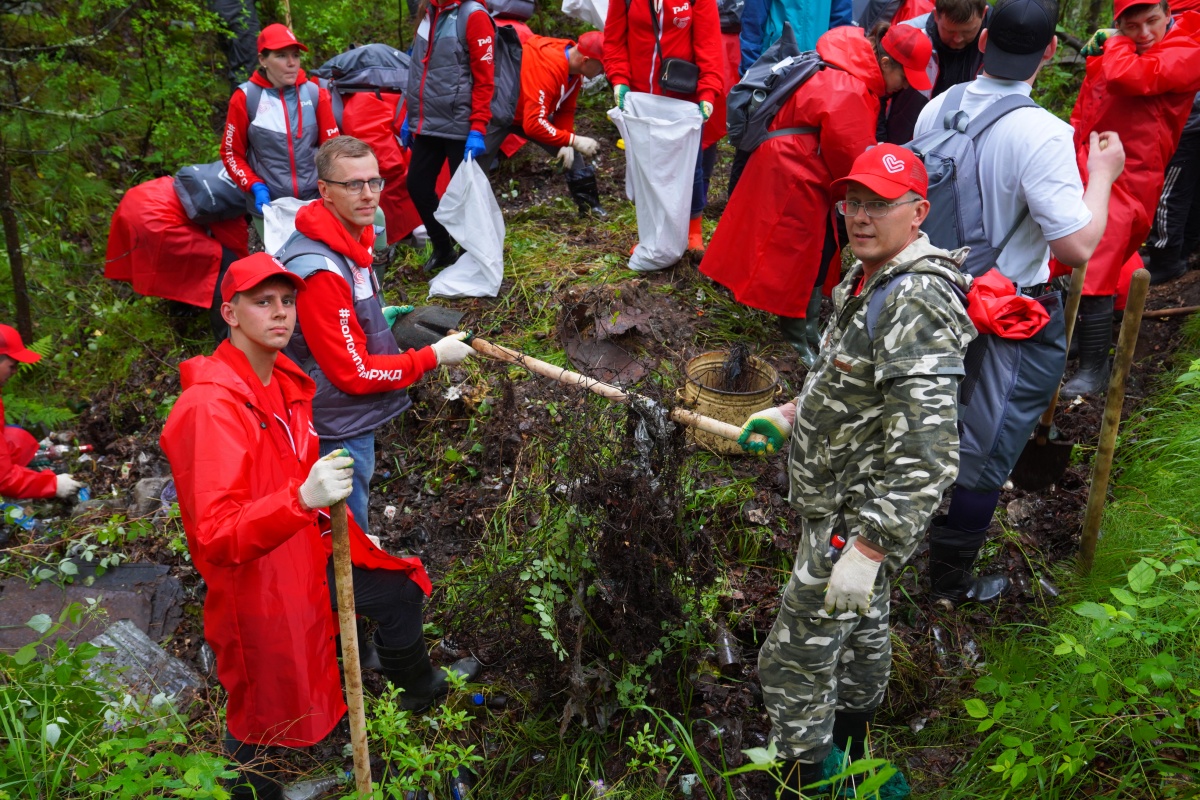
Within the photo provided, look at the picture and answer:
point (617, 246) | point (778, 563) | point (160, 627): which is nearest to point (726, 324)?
point (617, 246)

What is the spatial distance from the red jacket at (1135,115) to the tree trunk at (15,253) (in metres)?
6.53

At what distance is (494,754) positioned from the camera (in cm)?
351

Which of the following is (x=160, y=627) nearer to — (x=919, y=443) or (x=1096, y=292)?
(x=919, y=443)

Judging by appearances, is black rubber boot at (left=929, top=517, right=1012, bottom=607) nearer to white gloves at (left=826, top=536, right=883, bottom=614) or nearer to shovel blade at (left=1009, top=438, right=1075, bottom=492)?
shovel blade at (left=1009, top=438, right=1075, bottom=492)

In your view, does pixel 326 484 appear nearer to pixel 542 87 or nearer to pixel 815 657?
pixel 815 657

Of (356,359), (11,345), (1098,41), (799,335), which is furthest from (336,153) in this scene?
(1098,41)

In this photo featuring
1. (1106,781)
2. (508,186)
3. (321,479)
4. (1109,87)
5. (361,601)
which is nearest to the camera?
(321,479)

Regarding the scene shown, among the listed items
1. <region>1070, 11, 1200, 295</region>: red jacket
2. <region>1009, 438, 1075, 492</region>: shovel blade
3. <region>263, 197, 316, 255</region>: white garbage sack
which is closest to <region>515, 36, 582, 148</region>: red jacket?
<region>263, 197, 316, 255</region>: white garbage sack

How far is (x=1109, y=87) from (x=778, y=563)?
3.21 m

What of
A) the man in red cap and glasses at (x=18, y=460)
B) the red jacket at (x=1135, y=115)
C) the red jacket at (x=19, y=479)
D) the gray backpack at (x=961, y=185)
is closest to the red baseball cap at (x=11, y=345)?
the man in red cap and glasses at (x=18, y=460)

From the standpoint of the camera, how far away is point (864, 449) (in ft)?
8.91

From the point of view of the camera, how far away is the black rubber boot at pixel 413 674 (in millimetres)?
3430

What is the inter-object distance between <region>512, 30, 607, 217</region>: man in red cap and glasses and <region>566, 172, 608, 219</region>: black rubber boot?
198mm

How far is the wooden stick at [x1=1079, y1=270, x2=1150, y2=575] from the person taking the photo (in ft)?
11.6
